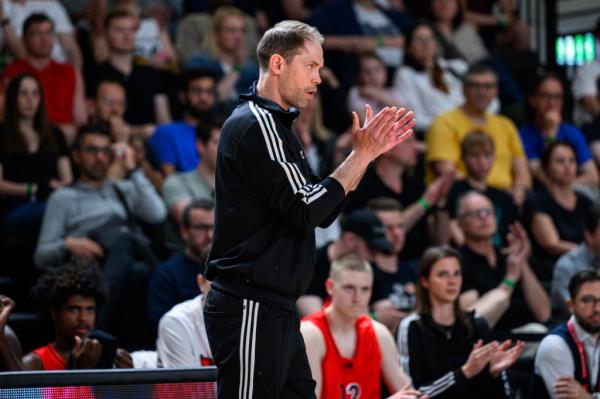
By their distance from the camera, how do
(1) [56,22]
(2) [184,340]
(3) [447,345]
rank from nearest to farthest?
1. (2) [184,340]
2. (3) [447,345]
3. (1) [56,22]

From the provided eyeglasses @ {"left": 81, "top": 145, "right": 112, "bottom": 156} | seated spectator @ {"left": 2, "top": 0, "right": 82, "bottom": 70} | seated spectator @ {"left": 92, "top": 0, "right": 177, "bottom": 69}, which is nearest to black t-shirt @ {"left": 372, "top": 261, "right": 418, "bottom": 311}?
eyeglasses @ {"left": 81, "top": 145, "right": 112, "bottom": 156}

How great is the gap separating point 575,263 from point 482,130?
208 centimetres

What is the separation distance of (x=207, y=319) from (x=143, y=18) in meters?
6.53

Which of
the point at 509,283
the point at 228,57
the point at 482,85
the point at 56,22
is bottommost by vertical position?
the point at 509,283

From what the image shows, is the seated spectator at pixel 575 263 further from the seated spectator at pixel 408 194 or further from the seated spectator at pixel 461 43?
the seated spectator at pixel 461 43

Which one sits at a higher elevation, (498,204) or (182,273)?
(498,204)

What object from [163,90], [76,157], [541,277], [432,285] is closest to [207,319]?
[432,285]

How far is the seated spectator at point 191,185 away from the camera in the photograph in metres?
8.12

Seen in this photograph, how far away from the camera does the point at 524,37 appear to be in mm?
11844

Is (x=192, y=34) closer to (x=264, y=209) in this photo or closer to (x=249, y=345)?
(x=264, y=209)

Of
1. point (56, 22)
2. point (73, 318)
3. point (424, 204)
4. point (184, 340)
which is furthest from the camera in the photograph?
point (56, 22)

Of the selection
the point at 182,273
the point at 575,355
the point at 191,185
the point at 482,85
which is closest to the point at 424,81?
the point at 482,85

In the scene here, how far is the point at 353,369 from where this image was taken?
5.98 meters

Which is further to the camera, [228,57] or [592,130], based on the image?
[592,130]
